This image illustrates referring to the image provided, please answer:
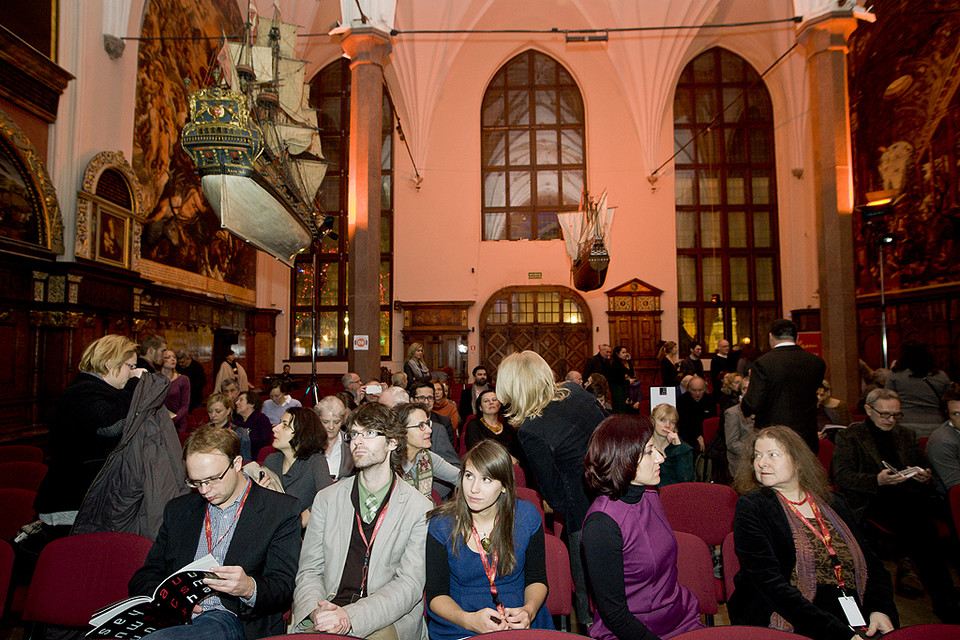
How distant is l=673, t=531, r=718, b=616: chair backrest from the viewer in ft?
8.56

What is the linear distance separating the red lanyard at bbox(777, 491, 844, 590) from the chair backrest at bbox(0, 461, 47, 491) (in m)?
5.06

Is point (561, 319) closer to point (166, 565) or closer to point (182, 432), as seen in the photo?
point (182, 432)

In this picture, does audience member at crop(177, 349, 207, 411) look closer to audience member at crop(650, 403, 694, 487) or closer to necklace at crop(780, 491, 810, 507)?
audience member at crop(650, 403, 694, 487)

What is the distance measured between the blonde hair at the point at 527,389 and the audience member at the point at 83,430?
218 centimetres

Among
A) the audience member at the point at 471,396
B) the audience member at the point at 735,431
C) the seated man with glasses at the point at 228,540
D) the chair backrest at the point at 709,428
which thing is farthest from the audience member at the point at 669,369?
Result: the seated man with glasses at the point at 228,540

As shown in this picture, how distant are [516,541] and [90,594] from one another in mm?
2012

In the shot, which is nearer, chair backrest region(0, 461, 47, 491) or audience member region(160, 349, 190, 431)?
chair backrest region(0, 461, 47, 491)

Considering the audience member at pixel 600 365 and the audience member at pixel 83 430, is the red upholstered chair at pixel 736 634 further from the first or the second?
the audience member at pixel 600 365

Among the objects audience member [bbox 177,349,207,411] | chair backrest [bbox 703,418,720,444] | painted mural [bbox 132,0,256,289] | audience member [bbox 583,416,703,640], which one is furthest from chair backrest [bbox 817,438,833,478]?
painted mural [bbox 132,0,256,289]

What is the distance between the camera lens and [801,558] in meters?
2.28

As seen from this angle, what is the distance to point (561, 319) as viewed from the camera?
634 inches

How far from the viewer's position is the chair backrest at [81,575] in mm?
2492

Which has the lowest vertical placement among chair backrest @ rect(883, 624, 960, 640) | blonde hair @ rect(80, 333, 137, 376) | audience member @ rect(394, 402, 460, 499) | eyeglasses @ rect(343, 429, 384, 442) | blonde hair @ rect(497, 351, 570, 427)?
chair backrest @ rect(883, 624, 960, 640)

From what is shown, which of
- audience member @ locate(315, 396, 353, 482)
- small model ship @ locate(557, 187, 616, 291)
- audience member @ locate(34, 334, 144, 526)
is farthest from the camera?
small model ship @ locate(557, 187, 616, 291)
